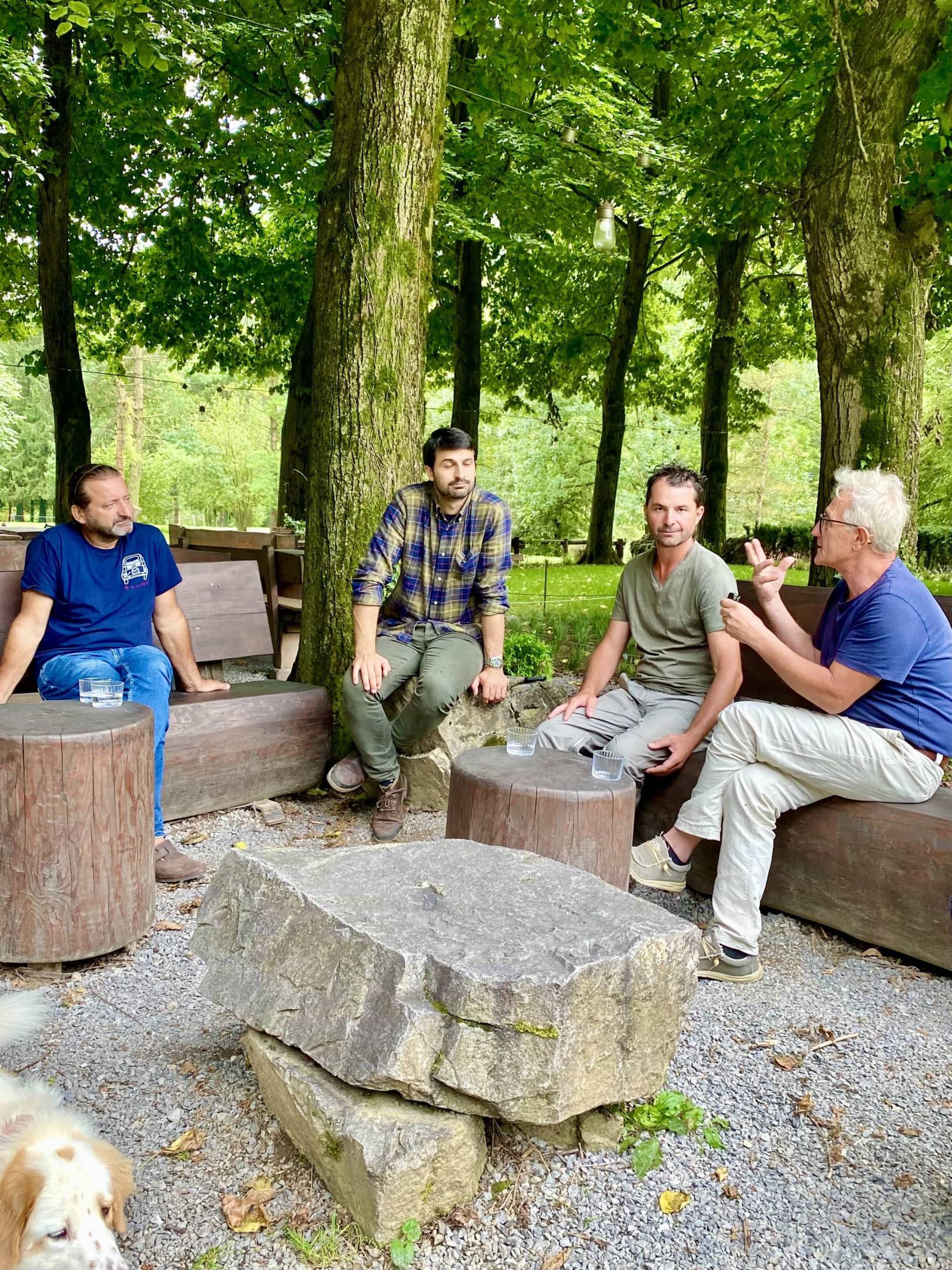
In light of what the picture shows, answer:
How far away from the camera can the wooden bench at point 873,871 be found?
3734mm

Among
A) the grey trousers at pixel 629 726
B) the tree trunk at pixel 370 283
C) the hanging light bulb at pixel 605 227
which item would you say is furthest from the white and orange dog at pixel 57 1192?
the hanging light bulb at pixel 605 227

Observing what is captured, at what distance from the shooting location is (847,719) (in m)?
3.77

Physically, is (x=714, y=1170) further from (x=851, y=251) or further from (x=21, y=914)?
(x=851, y=251)

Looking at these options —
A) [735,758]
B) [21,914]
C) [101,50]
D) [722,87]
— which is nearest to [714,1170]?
[735,758]

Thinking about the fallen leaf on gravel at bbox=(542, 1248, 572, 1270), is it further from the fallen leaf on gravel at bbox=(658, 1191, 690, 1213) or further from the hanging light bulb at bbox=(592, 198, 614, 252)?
the hanging light bulb at bbox=(592, 198, 614, 252)

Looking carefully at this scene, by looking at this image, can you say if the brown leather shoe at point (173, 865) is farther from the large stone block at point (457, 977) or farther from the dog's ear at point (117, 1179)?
the dog's ear at point (117, 1179)

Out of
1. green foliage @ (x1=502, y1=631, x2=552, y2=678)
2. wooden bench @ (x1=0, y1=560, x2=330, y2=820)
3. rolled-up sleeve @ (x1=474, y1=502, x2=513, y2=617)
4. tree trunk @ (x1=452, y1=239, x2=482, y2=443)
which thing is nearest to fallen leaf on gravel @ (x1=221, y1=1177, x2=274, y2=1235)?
wooden bench @ (x1=0, y1=560, x2=330, y2=820)

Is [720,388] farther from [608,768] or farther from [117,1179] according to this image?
[117,1179]

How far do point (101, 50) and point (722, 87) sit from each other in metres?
→ 7.47

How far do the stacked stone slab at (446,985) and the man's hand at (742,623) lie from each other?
4.62 feet

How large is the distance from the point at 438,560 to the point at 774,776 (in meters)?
2.06

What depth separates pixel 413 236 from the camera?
5609mm

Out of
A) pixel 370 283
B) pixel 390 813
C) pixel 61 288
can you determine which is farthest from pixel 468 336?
pixel 390 813

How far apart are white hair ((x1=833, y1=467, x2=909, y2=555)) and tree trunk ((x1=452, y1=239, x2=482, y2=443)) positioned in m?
11.9
